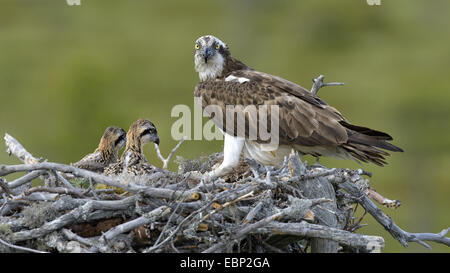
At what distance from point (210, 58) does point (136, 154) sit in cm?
113

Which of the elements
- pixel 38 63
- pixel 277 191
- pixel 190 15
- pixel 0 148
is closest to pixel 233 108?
pixel 277 191

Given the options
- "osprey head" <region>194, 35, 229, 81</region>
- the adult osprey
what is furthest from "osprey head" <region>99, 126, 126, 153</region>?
"osprey head" <region>194, 35, 229, 81</region>

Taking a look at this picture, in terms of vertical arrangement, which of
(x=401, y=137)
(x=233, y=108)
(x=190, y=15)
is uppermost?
(x=190, y=15)

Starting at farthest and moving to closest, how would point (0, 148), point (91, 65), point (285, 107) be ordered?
point (91, 65) < point (0, 148) < point (285, 107)

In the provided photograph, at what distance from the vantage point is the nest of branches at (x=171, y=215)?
506 cm

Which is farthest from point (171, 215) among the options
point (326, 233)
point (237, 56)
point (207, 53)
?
point (237, 56)

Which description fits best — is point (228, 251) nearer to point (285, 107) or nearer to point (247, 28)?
point (285, 107)

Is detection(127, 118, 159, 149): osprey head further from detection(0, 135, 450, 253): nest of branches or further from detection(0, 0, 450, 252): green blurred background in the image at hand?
detection(0, 0, 450, 252): green blurred background

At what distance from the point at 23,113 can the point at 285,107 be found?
83.0 feet

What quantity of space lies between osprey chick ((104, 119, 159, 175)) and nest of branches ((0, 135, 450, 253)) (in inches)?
39.9

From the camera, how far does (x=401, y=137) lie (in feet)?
105

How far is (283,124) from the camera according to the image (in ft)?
23.1

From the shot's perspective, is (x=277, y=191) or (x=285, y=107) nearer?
(x=277, y=191)

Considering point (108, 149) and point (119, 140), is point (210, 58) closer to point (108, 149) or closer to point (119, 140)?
point (119, 140)
